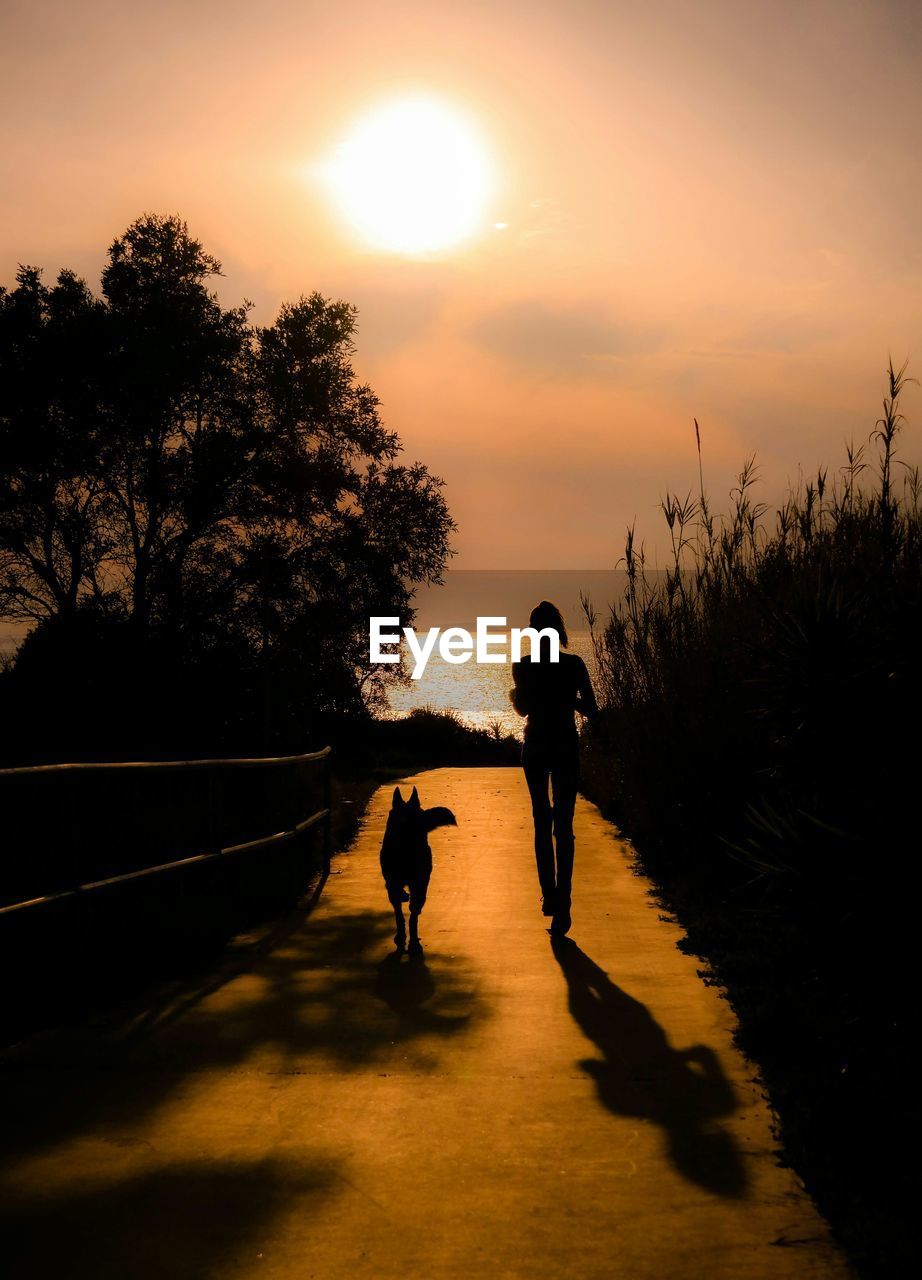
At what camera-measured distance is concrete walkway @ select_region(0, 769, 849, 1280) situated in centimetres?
391

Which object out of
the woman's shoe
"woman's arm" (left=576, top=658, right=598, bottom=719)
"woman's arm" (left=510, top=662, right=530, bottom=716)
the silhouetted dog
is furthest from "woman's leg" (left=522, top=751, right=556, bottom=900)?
the silhouetted dog

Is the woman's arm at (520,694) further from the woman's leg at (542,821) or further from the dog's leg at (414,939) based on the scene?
the dog's leg at (414,939)

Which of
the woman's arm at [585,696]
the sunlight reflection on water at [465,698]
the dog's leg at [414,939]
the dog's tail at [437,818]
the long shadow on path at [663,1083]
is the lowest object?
the long shadow on path at [663,1083]

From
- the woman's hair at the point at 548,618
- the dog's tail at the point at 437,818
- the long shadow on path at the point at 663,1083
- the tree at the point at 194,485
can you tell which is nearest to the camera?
the long shadow on path at the point at 663,1083

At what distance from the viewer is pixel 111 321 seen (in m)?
25.1

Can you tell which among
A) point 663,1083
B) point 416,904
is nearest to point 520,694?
point 416,904

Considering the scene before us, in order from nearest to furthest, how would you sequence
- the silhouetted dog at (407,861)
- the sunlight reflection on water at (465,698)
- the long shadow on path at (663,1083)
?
the long shadow on path at (663,1083) < the silhouetted dog at (407,861) < the sunlight reflection on water at (465,698)

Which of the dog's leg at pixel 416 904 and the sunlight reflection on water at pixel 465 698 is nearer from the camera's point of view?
the dog's leg at pixel 416 904

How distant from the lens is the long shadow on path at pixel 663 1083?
4.67 meters

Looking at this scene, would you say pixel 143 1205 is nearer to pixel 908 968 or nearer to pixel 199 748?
pixel 908 968

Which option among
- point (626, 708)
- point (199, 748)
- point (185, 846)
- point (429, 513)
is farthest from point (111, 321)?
point (185, 846)

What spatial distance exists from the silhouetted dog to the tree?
14.8 metres

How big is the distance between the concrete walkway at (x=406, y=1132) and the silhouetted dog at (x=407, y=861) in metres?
0.32

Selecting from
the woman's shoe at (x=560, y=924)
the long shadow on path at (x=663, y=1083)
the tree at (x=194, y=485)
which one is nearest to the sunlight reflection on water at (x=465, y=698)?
the tree at (x=194, y=485)
